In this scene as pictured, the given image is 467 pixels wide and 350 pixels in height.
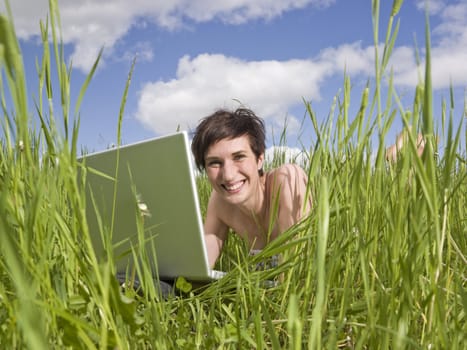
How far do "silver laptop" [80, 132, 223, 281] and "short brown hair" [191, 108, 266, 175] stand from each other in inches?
33.3

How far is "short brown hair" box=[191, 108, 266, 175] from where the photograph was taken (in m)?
2.58

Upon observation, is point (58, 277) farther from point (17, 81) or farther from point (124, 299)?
point (17, 81)

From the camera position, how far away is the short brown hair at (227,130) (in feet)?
8.46

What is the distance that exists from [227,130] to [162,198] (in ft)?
3.21

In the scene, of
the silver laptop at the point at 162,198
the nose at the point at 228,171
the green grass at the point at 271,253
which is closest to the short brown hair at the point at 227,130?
the nose at the point at 228,171

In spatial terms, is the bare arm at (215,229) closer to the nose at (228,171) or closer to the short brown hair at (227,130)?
the short brown hair at (227,130)

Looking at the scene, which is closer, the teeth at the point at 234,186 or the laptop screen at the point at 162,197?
the laptop screen at the point at 162,197

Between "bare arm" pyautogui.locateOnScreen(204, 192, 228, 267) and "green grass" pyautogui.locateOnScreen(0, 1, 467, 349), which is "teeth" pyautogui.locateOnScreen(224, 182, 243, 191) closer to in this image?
"bare arm" pyautogui.locateOnScreen(204, 192, 228, 267)

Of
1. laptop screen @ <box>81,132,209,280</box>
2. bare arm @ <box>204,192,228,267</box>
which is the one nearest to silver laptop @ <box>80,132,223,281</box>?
laptop screen @ <box>81,132,209,280</box>

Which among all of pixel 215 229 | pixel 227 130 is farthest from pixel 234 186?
pixel 215 229

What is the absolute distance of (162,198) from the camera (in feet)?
5.49

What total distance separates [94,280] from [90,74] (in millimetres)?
262

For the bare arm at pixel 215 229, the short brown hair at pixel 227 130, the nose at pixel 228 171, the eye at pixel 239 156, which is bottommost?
the bare arm at pixel 215 229

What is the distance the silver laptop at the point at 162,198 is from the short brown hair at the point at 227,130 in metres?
0.85
